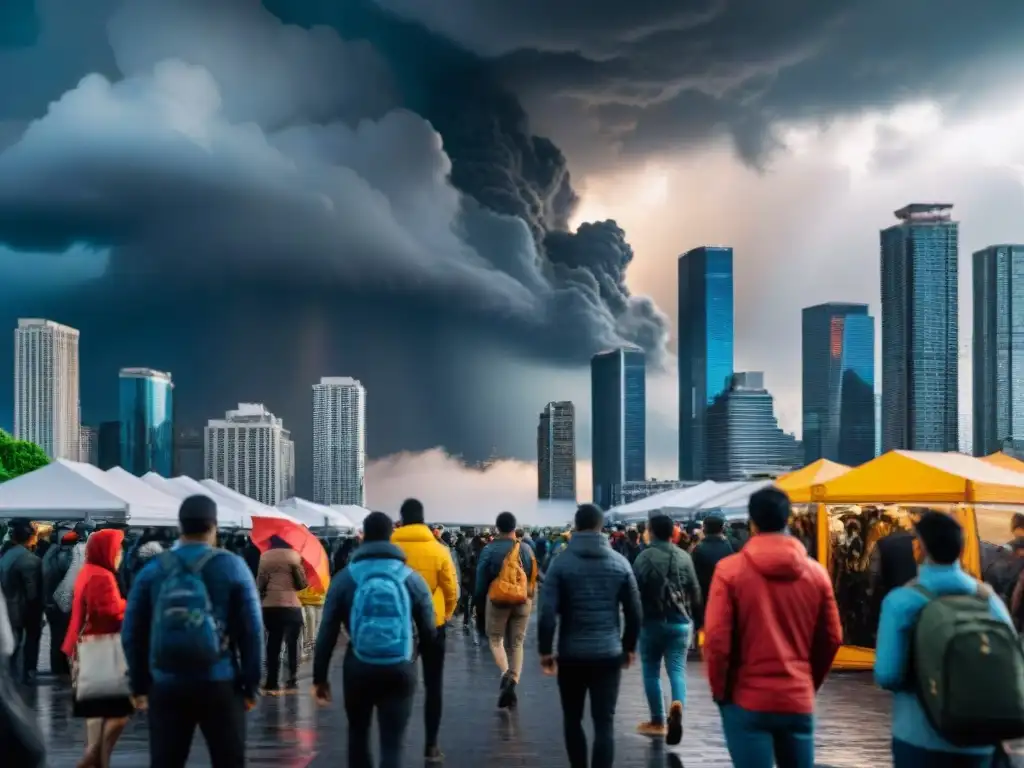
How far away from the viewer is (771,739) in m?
6.10

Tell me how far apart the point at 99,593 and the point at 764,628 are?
14.5 feet

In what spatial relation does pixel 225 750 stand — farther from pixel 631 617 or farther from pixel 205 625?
pixel 631 617

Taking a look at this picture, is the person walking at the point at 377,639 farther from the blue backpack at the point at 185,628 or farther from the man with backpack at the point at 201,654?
the blue backpack at the point at 185,628

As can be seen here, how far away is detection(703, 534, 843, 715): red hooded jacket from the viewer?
239 inches

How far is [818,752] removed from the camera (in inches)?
415

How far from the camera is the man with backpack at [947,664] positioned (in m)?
5.10

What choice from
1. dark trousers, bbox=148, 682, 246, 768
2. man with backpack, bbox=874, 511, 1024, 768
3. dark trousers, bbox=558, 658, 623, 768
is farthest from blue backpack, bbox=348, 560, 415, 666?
man with backpack, bbox=874, 511, 1024, 768

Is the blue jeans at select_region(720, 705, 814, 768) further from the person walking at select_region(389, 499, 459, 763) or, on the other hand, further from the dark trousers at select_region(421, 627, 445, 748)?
the person walking at select_region(389, 499, 459, 763)

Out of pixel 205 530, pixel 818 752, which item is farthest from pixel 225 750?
pixel 818 752

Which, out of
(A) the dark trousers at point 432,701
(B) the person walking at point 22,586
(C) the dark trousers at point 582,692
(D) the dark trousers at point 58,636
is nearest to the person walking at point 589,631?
(C) the dark trousers at point 582,692

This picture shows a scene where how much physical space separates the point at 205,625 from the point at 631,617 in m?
3.02

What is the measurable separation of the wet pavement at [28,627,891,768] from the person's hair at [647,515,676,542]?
5.37 feet

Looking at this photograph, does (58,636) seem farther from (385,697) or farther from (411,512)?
(385,697)

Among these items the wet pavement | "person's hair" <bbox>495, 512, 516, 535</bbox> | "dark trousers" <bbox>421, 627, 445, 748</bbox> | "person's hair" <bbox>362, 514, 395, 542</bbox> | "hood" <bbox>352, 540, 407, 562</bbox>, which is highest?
"person's hair" <bbox>362, 514, 395, 542</bbox>
